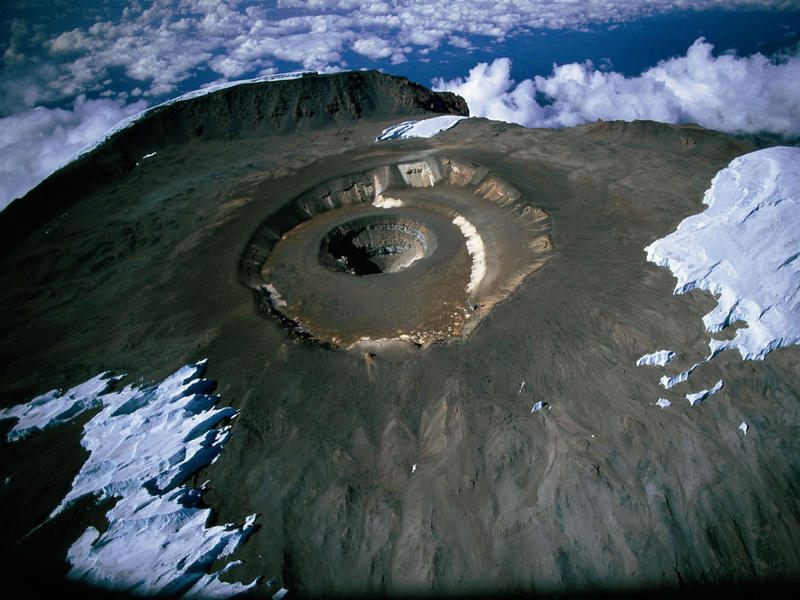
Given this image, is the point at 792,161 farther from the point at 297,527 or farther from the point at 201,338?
the point at 201,338

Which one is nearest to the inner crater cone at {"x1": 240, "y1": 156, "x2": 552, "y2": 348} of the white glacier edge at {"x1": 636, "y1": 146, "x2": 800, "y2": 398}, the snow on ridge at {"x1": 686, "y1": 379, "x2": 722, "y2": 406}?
the white glacier edge at {"x1": 636, "y1": 146, "x2": 800, "y2": 398}

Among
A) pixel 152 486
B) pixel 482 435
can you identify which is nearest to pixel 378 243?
pixel 482 435

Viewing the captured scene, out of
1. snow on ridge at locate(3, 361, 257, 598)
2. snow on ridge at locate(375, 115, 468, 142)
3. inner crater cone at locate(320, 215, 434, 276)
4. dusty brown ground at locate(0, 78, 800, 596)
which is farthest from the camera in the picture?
snow on ridge at locate(375, 115, 468, 142)

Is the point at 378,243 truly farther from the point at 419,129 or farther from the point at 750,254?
the point at 750,254

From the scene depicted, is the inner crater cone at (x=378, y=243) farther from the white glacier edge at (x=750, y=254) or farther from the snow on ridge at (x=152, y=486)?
the white glacier edge at (x=750, y=254)

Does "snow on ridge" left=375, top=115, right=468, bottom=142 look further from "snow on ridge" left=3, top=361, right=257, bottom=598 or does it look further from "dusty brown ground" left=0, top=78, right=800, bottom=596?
"snow on ridge" left=3, top=361, right=257, bottom=598

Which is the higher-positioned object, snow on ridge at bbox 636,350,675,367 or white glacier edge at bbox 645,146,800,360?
white glacier edge at bbox 645,146,800,360

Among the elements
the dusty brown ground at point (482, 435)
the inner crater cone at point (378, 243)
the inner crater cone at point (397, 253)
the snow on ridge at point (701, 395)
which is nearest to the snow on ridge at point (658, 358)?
the dusty brown ground at point (482, 435)

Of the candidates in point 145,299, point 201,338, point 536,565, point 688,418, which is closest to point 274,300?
point 201,338
